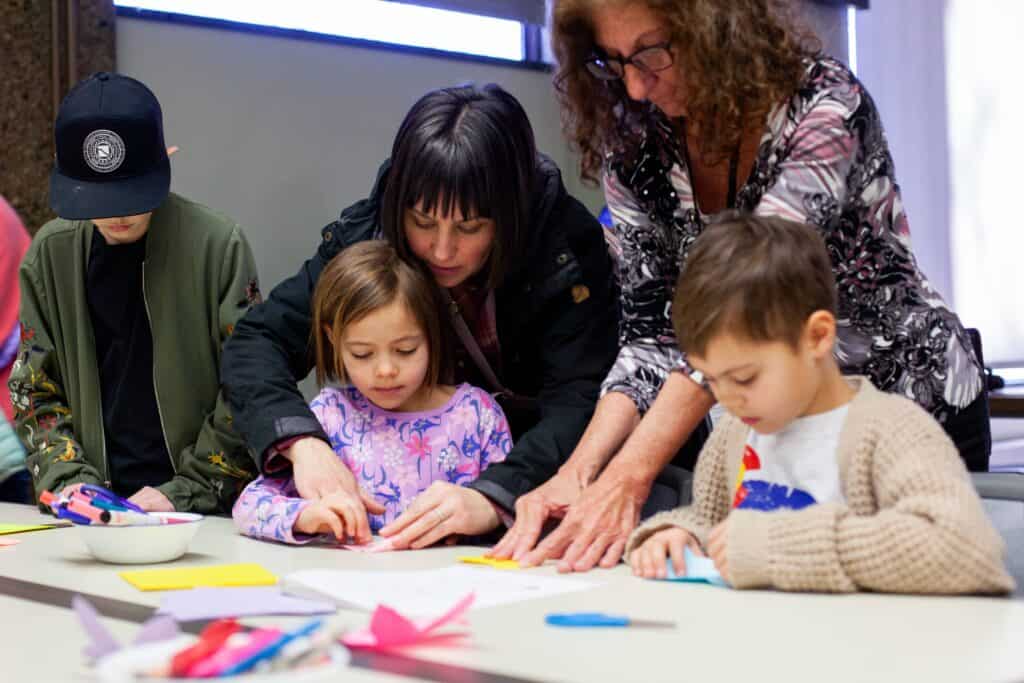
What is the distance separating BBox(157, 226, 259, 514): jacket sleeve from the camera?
2096mm

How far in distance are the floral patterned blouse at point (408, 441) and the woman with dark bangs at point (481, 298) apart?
0.03 meters

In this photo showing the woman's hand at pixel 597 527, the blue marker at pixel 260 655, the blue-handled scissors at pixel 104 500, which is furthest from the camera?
the blue-handled scissors at pixel 104 500

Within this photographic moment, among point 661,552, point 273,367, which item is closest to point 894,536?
point 661,552

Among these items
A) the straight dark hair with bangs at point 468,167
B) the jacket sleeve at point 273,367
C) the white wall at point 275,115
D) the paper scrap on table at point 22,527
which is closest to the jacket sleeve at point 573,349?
the straight dark hair with bangs at point 468,167

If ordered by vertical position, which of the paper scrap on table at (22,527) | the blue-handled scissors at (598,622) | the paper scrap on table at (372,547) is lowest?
the paper scrap on table at (22,527)

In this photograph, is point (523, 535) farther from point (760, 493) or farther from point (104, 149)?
point (104, 149)

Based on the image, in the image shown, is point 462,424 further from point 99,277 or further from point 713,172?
point 99,277

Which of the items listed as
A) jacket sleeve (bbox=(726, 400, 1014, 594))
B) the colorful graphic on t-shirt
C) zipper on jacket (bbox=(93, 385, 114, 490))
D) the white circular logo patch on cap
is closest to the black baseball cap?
the white circular logo patch on cap

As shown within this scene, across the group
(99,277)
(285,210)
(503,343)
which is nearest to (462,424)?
(503,343)

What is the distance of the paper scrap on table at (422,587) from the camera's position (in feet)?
3.83

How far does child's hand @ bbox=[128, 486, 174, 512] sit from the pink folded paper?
3.54ft

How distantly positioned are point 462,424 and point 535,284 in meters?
0.24

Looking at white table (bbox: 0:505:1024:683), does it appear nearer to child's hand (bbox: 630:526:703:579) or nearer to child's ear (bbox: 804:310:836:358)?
child's hand (bbox: 630:526:703:579)

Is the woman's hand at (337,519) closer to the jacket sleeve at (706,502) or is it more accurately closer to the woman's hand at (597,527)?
the woman's hand at (597,527)
